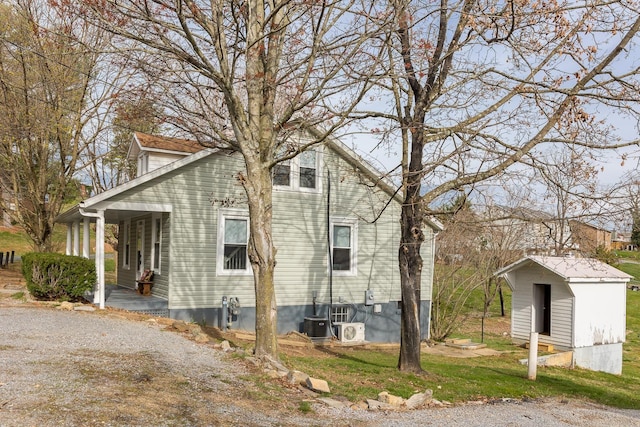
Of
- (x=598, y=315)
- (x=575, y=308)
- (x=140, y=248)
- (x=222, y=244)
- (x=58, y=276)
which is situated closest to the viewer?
(x=58, y=276)

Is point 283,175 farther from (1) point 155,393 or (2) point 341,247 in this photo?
(1) point 155,393

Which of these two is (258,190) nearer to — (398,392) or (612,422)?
(398,392)

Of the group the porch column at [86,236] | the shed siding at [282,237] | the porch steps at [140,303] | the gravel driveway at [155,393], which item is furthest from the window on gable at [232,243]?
the gravel driveway at [155,393]

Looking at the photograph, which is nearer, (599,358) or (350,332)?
(350,332)

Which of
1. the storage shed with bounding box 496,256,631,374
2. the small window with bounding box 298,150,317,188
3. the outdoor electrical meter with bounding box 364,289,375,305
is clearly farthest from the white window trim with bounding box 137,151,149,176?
the storage shed with bounding box 496,256,631,374

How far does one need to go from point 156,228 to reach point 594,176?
1210 cm

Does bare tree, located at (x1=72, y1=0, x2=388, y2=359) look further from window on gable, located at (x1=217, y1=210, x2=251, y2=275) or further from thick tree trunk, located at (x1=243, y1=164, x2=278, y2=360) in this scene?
window on gable, located at (x1=217, y1=210, x2=251, y2=275)

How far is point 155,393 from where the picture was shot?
23.0ft

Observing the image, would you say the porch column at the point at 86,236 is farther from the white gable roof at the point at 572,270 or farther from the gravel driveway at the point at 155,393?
the white gable roof at the point at 572,270

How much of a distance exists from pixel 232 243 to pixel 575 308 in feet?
38.6

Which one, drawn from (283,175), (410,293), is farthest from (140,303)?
(410,293)

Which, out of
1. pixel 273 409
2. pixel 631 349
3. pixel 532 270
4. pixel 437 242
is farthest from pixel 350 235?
pixel 631 349

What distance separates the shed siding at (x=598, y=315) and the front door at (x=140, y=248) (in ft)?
47.4

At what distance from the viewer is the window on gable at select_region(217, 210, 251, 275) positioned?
16.6 metres
